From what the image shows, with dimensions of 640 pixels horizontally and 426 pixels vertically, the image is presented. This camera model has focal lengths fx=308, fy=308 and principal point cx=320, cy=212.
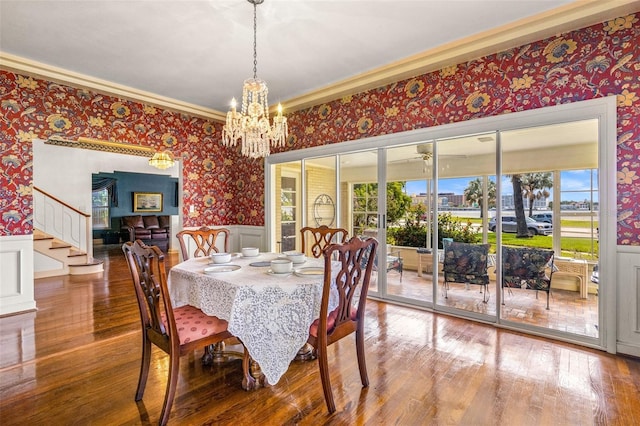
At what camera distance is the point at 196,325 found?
1.94m

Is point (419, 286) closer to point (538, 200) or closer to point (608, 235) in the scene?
point (538, 200)

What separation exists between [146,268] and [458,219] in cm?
320

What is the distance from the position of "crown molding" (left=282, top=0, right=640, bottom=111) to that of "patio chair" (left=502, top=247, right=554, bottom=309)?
6.69 feet

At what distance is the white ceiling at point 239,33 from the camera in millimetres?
2568

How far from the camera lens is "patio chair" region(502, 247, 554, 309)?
10.6 ft

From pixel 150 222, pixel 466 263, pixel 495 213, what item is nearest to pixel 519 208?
pixel 495 213

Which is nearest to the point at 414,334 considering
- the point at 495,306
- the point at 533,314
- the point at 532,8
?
the point at 495,306

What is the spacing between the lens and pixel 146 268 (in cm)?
178

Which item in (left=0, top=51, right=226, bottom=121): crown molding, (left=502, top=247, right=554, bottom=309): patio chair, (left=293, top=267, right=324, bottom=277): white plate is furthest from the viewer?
(left=0, top=51, right=226, bottom=121): crown molding

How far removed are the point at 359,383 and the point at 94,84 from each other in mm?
4600

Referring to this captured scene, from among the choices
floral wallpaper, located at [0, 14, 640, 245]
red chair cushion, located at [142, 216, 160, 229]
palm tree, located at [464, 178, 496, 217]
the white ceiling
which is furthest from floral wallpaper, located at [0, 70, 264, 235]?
red chair cushion, located at [142, 216, 160, 229]

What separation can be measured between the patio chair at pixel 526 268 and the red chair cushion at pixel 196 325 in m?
2.87

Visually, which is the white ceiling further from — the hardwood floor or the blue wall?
the blue wall

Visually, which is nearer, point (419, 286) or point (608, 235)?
point (608, 235)
